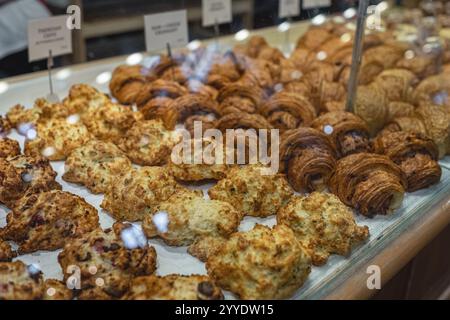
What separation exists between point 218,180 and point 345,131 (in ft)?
2.01

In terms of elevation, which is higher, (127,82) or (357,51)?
(357,51)

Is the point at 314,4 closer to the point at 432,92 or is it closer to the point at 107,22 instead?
A: the point at 432,92

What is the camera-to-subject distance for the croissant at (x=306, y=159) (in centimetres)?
219

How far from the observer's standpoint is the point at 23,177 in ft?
6.89

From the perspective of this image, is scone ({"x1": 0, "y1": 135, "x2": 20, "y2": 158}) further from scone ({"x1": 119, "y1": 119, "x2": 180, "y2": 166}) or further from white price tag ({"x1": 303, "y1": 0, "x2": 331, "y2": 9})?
white price tag ({"x1": 303, "y1": 0, "x2": 331, "y2": 9})

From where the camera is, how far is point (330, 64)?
3422 mm

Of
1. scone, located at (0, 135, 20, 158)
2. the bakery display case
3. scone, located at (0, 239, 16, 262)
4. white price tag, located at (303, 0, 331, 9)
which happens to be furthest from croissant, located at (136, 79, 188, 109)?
white price tag, located at (303, 0, 331, 9)

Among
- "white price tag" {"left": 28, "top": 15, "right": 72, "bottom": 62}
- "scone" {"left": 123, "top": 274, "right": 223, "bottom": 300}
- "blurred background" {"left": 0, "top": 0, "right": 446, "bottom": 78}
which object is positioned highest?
"white price tag" {"left": 28, "top": 15, "right": 72, "bottom": 62}

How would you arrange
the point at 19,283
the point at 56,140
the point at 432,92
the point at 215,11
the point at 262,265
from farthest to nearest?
the point at 215,11, the point at 432,92, the point at 56,140, the point at 262,265, the point at 19,283

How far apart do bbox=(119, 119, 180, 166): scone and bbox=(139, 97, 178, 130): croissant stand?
12 cm

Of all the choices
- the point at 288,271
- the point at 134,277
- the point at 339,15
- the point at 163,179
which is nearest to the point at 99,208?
the point at 163,179

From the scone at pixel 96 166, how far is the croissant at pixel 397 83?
153 cm

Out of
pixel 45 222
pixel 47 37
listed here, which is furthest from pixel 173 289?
pixel 47 37

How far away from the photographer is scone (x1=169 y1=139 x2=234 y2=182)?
225cm
